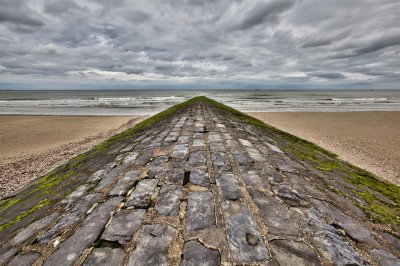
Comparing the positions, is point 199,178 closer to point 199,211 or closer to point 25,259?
point 199,211

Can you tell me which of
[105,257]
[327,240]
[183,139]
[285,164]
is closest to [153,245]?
[105,257]

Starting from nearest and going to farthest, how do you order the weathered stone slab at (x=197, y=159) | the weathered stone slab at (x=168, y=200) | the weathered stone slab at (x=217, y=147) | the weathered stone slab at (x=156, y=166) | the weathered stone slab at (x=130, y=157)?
1. the weathered stone slab at (x=168, y=200)
2. the weathered stone slab at (x=156, y=166)
3. the weathered stone slab at (x=197, y=159)
4. the weathered stone slab at (x=130, y=157)
5. the weathered stone slab at (x=217, y=147)

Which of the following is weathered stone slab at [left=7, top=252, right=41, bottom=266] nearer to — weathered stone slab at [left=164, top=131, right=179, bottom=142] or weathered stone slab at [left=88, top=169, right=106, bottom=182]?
weathered stone slab at [left=88, top=169, right=106, bottom=182]

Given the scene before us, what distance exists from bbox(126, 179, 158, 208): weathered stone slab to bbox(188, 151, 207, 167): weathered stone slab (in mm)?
674

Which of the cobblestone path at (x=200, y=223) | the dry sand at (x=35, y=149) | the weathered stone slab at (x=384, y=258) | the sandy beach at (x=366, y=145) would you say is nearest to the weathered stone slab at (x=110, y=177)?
the cobblestone path at (x=200, y=223)

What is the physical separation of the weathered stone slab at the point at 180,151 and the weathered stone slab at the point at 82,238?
1428mm

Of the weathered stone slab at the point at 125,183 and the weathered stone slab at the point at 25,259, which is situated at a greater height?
the weathered stone slab at the point at 125,183

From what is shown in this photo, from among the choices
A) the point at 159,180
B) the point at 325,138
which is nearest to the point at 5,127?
the point at 159,180

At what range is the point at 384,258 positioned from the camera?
1441 millimetres

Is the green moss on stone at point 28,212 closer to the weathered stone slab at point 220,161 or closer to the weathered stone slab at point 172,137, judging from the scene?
the weathered stone slab at point 220,161

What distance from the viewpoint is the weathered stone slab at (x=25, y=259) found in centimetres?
145

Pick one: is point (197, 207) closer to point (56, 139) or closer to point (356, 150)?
point (356, 150)

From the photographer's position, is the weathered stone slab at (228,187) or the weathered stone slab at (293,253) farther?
the weathered stone slab at (228,187)

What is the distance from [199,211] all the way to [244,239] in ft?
1.60
